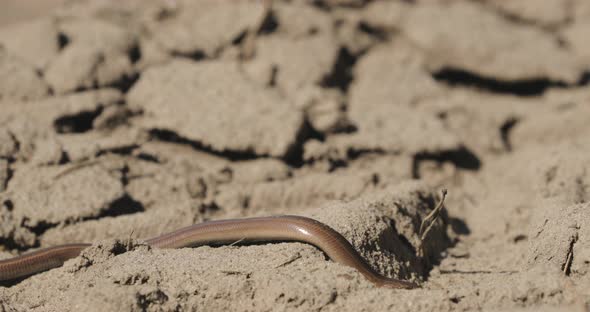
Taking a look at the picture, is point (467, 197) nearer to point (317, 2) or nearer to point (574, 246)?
point (574, 246)

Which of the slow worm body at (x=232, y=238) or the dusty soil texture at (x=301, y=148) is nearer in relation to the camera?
the dusty soil texture at (x=301, y=148)

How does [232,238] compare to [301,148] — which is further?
[301,148]

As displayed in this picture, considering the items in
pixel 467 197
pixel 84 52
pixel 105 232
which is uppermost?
pixel 84 52

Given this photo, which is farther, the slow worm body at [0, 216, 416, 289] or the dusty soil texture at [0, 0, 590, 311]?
the slow worm body at [0, 216, 416, 289]

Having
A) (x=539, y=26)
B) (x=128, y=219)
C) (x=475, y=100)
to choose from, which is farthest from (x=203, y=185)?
(x=539, y=26)
